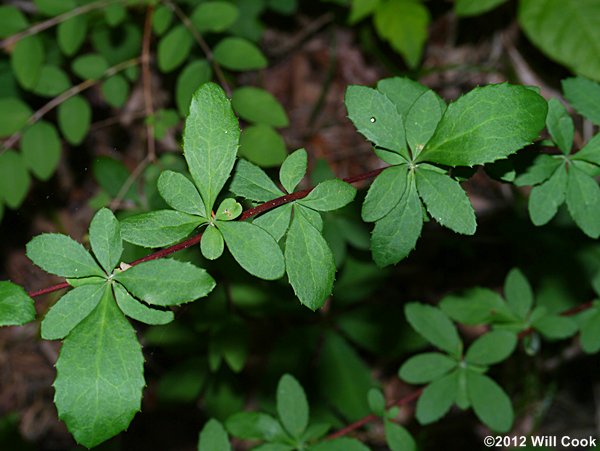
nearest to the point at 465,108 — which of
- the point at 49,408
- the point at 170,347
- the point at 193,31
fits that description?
the point at 193,31

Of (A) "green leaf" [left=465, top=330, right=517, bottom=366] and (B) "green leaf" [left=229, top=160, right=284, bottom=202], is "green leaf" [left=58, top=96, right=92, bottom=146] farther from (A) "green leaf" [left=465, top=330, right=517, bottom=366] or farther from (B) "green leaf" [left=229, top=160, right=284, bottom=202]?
(A) "green leaf" [left=465, top=330, right=517, bottom=366]

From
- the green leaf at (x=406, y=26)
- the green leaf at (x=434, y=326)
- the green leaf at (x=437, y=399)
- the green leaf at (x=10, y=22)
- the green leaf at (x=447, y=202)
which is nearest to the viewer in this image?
the green leaf at (x=447, y=202)

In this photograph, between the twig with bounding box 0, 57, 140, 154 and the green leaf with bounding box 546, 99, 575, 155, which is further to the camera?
the twig with bounding box 0, 57, 140, 154

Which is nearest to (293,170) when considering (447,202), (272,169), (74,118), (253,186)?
(253,186)

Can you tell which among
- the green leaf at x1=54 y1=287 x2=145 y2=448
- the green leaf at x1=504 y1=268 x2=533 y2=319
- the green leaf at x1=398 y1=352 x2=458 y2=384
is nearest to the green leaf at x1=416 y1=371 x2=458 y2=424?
the green leaf at x1=398 y1=352 x2=458 y2=384

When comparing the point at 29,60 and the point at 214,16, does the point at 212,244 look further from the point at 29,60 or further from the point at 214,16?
the point at 29,60

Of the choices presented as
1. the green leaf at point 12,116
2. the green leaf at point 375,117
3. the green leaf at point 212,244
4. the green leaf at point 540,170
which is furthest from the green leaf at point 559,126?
the green leaf at point 12,116

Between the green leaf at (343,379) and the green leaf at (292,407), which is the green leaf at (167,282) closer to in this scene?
the green leaf at (292,407)
